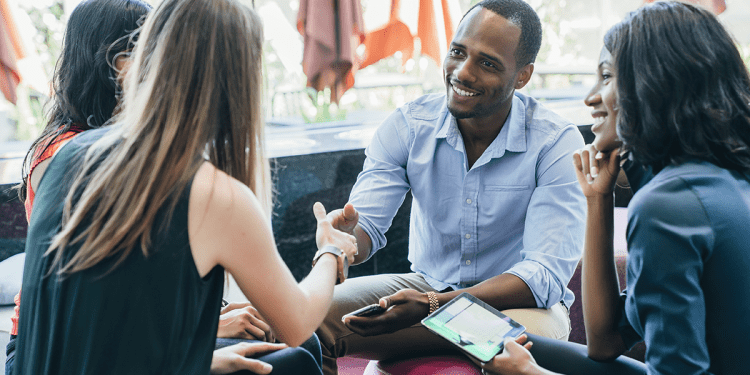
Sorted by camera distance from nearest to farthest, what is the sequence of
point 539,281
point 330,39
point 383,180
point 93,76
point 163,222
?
1. point 163,222
2. point 93,76
3. point 539,281
4. point 383,180
5. point 330,39

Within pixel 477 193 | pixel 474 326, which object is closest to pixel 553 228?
pixel 477 193

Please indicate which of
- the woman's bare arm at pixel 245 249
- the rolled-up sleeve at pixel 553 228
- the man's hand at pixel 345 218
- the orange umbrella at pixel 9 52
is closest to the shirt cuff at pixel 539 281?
the rolled-up sleeve at pixel 553 228

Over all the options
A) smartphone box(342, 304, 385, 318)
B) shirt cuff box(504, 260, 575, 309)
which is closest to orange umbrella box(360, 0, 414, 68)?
shirt cuff box(504, 260, 575, 309)

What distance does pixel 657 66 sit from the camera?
1149 millimetres

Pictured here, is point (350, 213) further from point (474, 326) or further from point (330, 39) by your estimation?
point (330, 39)

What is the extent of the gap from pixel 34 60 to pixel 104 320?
221 cm

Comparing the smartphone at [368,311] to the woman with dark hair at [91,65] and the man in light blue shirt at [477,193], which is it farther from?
the woman with dark hair at [91,65]

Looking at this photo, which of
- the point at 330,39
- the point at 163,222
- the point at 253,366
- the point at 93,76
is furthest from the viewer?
the point at 330,39

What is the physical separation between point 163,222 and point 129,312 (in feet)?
0.52

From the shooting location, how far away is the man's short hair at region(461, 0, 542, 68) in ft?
6.27

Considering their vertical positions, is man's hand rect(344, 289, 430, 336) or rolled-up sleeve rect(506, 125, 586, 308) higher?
rolled-up sleeve rect(506, 125, 586, 308)

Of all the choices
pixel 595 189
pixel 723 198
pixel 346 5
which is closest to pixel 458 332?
pixel 595 189

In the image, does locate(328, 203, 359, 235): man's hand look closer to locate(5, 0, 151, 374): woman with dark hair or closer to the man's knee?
the man's knee

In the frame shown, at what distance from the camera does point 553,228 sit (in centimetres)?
172
